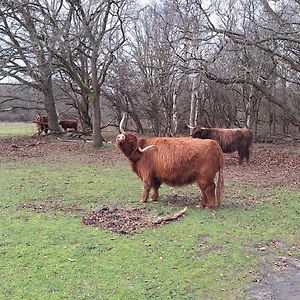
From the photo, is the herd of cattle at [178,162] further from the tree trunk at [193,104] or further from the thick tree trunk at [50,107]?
the thick tree trunk at [50,107]

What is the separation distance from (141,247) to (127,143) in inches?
119

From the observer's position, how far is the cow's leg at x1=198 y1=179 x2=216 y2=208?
8.22 m

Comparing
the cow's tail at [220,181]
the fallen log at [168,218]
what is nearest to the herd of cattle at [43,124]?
the cow's tail at [220,181]

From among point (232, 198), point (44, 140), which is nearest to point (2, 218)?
point (232, 198)

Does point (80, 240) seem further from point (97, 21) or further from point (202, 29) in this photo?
point (97, 21)

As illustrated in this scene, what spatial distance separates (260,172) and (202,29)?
5.01 meters

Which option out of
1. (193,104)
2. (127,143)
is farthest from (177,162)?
(193,104)

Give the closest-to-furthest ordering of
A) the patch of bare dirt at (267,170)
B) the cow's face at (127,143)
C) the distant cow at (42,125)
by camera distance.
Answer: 1. the cow's face at (127,143)
2. the patch of bare dirt at (267,170)
3. the distant cow at (42,125)

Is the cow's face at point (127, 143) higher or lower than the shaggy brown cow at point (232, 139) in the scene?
higher

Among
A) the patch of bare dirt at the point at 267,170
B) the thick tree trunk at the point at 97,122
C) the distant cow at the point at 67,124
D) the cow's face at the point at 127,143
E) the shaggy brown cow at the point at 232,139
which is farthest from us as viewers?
the distant cow at the point at 67,124

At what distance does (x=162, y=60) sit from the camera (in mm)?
21625

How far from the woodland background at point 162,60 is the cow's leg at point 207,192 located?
22.0 ft

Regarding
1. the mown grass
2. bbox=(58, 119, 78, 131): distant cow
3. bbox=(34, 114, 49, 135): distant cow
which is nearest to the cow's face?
the mown grass

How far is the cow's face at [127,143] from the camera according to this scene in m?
8.73
